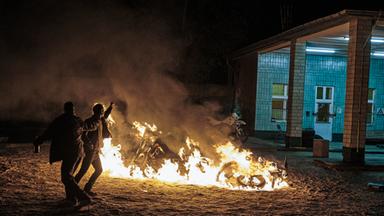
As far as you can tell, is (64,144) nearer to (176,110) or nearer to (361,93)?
(361,93)

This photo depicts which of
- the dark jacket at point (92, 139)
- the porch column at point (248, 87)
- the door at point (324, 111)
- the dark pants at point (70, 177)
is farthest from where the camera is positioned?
the porch column at point (248, 87)

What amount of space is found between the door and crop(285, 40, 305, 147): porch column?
3566 millimetres

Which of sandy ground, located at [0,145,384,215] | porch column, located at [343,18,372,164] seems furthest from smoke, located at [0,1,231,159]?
sandy ground, located at [0,145,384,215]

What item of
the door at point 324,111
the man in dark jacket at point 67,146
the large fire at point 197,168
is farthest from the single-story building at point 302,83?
the man in dark jacket at point 67,146

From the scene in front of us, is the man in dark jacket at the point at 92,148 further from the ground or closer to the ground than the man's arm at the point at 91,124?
closer to the ground

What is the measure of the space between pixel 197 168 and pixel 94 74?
37.7 ft

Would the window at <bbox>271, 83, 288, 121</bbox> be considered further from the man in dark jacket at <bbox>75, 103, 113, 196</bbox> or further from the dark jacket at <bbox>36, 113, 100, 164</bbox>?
the dark jacket at <bbox>36, 113, 100, 164</bbox>

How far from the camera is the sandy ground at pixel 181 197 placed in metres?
7.45

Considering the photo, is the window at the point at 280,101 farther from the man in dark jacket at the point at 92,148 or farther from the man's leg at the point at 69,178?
the man's leg at the point at 69,178

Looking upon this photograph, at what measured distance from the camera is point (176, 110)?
21250mm

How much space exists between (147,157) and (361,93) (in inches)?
246

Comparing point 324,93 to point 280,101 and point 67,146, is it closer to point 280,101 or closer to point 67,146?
point 280,101

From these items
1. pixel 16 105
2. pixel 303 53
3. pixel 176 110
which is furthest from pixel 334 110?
pixel 16 105

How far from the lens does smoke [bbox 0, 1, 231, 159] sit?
18.0 metres
